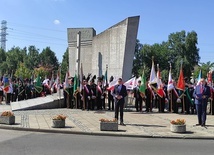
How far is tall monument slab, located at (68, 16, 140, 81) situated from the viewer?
69.8 feet

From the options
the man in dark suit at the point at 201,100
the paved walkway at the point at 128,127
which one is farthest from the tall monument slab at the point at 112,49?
the man in dark suit at the point at 201,100

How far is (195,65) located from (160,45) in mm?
12300

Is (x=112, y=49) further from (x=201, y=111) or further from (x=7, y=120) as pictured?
(x=7, y=120)

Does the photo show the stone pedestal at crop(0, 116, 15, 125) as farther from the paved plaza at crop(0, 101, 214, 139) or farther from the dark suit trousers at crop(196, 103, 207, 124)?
the dark suit trousers at crop(196, 103, 207, 124)

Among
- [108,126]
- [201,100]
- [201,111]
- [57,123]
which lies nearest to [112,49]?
[201,100]

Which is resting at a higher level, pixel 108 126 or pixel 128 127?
pixel 108 126

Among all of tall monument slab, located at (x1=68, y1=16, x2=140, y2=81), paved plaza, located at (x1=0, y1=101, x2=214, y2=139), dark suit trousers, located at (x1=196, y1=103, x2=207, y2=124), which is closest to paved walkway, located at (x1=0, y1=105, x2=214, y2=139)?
paved plaza, located at (x1=0, y1=101, x2=214, y2=139)

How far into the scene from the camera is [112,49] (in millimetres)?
22688

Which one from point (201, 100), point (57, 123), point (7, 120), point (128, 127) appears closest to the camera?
point (57, 123)

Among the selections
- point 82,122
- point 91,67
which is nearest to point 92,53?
point 91,67

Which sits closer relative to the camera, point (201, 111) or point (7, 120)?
point (7, 120)

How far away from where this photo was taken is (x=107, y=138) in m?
10.9

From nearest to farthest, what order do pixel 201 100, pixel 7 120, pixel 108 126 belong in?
pixel 108 126 < pixel 7 120 < pixel 201 100

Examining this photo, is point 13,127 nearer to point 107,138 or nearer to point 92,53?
point 107,138
